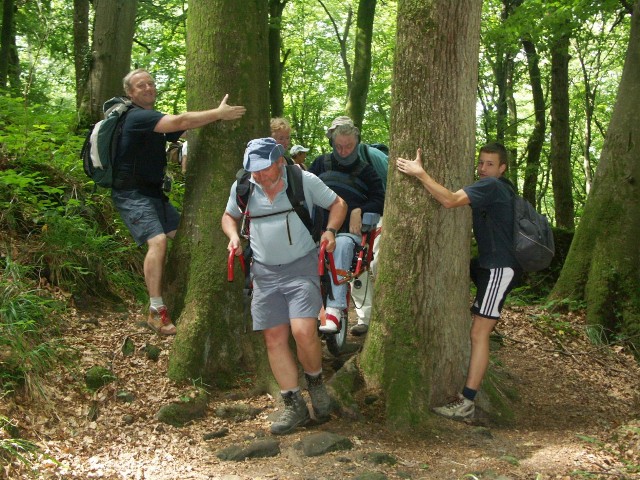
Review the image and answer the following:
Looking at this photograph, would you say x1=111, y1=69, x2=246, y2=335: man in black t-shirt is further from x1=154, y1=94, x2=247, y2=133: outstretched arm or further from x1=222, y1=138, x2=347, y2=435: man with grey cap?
x1=222, y1=138, x2=347, y2=435: man with grey cap

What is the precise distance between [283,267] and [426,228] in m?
1.20

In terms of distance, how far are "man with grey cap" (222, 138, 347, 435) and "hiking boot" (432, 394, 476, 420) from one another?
37.8 inches

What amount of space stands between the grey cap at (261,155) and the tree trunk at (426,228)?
1079mm

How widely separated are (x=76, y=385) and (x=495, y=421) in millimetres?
3549

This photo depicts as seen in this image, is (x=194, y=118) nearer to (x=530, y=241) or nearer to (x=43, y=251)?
(x=43, y=251)

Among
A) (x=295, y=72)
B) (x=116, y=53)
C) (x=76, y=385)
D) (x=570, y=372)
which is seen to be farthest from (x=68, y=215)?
(x=295, y=72)

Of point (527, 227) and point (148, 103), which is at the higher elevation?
point (148, 103)

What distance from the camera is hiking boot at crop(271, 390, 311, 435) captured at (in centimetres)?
511

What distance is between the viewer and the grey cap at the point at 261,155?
4895mm

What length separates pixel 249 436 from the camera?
5113 millimetres

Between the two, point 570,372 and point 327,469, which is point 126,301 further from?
point 570,372

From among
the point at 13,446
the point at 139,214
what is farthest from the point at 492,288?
the point at 13,446

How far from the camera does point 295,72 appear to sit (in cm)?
2561

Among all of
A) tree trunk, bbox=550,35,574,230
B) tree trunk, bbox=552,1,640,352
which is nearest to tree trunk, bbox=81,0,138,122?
tree trunk, bbox=552,1,640,352
